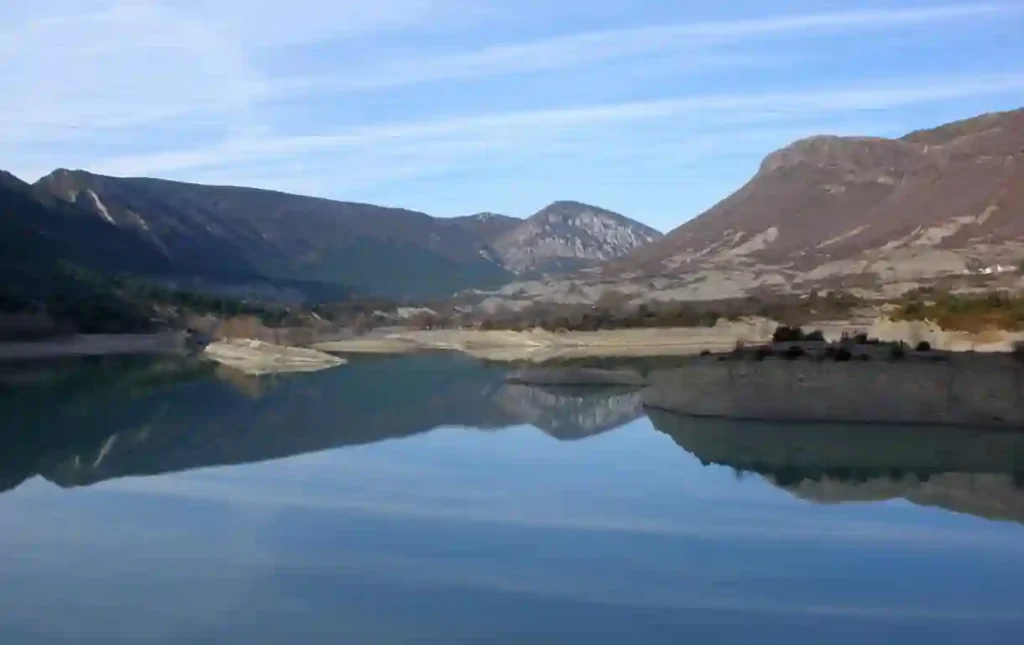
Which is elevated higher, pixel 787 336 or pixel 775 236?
pixel 775 236

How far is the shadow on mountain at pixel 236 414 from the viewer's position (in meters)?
25.9

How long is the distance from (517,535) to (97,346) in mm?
61580

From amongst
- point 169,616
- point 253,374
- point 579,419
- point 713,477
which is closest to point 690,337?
point 253,374

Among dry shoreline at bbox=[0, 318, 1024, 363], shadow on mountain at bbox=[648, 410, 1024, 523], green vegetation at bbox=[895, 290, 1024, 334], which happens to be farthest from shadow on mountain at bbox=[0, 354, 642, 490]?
green vegetation at bbox=[895, 290, 1024, 334]

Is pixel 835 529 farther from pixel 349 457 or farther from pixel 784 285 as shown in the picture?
pixel 784 285

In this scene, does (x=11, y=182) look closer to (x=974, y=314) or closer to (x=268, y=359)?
(x=268, y=359)

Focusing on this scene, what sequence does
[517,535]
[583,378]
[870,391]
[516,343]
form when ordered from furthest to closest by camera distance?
[516,343] < [583,378] < [870,391] < [517,535]

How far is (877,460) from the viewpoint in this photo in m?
20.9

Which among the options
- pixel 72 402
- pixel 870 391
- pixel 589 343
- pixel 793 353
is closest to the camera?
pixel 870 391

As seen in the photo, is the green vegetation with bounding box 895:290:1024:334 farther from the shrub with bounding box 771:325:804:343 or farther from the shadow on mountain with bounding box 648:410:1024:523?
the shadow on mountain with bounding box 648:410:1024:523

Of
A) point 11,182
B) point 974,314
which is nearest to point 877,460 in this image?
point 974,314

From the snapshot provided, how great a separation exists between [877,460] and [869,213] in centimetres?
11574

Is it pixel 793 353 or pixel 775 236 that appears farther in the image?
pixel 775 236

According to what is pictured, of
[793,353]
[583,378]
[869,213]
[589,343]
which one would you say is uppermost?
[869,213]
